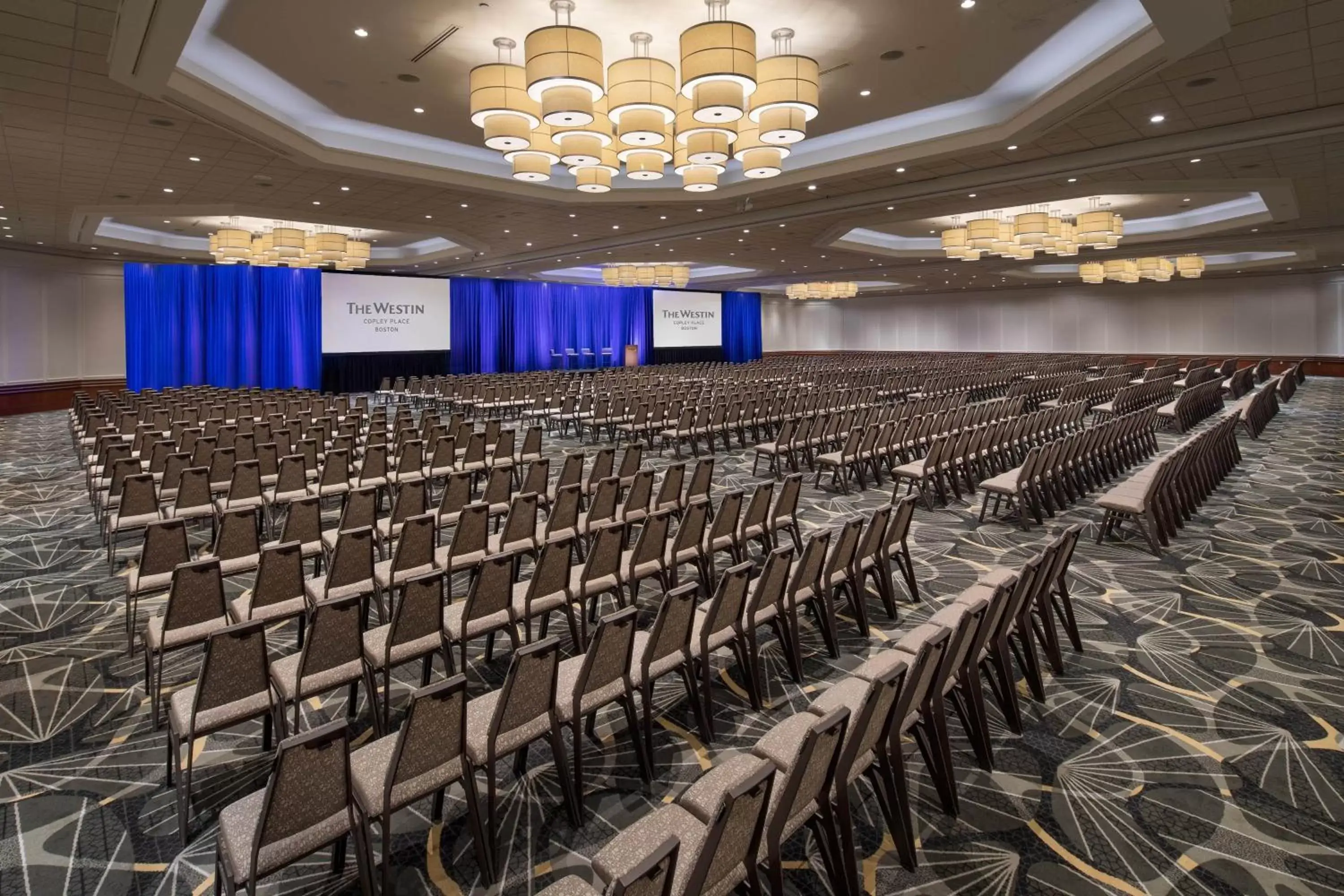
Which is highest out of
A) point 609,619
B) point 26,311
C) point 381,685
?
point 26,311

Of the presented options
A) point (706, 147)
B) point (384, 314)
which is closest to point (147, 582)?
point (706, 147)

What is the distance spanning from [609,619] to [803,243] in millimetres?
15963

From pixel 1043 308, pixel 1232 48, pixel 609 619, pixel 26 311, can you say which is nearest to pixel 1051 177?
pixel 1232 48

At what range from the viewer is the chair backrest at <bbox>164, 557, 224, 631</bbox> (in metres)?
3.52

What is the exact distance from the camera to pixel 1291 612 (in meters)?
5.16

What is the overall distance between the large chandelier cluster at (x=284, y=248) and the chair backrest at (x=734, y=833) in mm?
14768

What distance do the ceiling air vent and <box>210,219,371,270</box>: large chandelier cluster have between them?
7860mm

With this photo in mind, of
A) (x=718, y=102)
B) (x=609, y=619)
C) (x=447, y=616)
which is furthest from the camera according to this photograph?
(x=718, y=102)

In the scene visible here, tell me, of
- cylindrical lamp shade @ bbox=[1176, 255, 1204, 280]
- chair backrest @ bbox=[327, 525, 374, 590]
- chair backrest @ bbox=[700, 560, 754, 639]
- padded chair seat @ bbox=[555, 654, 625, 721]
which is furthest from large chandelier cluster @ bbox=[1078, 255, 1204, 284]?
padded chair seat @ bbox=[555, 654, 625, 721]

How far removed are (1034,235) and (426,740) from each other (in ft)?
42.6

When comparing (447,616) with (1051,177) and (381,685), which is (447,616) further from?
(1051,177)

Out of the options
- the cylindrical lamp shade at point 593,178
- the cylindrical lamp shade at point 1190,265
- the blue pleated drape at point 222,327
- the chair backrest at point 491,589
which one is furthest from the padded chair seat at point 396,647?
the cylindrical lamp shade at point 1190,265

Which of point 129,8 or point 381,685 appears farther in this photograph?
point 129,8

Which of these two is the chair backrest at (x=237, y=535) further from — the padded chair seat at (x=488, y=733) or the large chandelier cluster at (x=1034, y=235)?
the large chandelier cluster at (x=1034, y=235)
